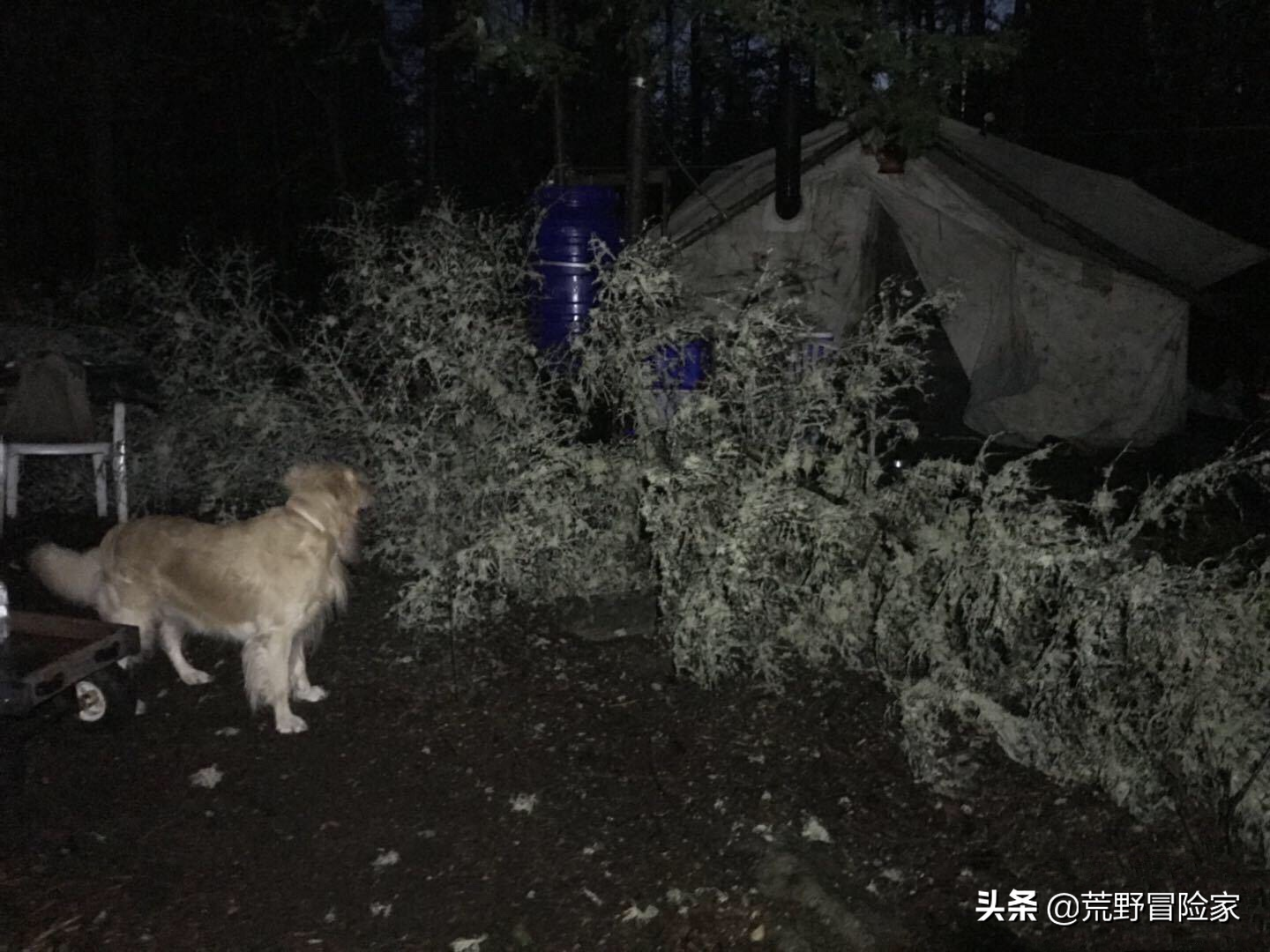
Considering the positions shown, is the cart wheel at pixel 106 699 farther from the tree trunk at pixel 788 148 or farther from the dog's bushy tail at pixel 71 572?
the tree trunk at pixel 788 148

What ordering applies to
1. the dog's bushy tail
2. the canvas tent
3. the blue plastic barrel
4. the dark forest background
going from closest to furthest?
1. the dog's bushy tail
2. the blue plastic barrel
3. the canvas tent
4. the dark forest background

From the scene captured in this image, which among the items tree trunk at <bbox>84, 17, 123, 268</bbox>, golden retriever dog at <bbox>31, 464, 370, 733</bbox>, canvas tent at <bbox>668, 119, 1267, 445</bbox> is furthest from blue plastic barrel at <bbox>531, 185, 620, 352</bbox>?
tree trunk at <bbox>84, 17, 123, 268</bbox>

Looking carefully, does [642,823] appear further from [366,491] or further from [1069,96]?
[1069,96]

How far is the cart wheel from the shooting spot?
14.2 ft

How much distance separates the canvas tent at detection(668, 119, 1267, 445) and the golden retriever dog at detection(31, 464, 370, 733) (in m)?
5.56

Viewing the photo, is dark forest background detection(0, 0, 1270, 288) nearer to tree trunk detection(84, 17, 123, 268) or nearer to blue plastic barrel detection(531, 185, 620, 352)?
tree trunk detection(84, 17, 123, 268)

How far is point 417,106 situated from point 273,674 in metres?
24.7


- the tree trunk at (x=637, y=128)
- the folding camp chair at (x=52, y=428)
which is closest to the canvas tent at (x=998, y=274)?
the tree trunk at (x=637, y=128)

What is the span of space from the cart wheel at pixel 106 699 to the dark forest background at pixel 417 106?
4.58 m

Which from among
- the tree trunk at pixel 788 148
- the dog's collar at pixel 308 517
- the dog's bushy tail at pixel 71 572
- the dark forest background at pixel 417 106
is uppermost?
the dark forest background at pixel 417 106

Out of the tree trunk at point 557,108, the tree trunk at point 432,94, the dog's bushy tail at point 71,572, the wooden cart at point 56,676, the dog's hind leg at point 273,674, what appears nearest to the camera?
the wooden cart at point 56,676

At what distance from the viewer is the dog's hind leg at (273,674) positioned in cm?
444

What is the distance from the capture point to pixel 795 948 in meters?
3.22

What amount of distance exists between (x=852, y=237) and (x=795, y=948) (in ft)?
25.2
